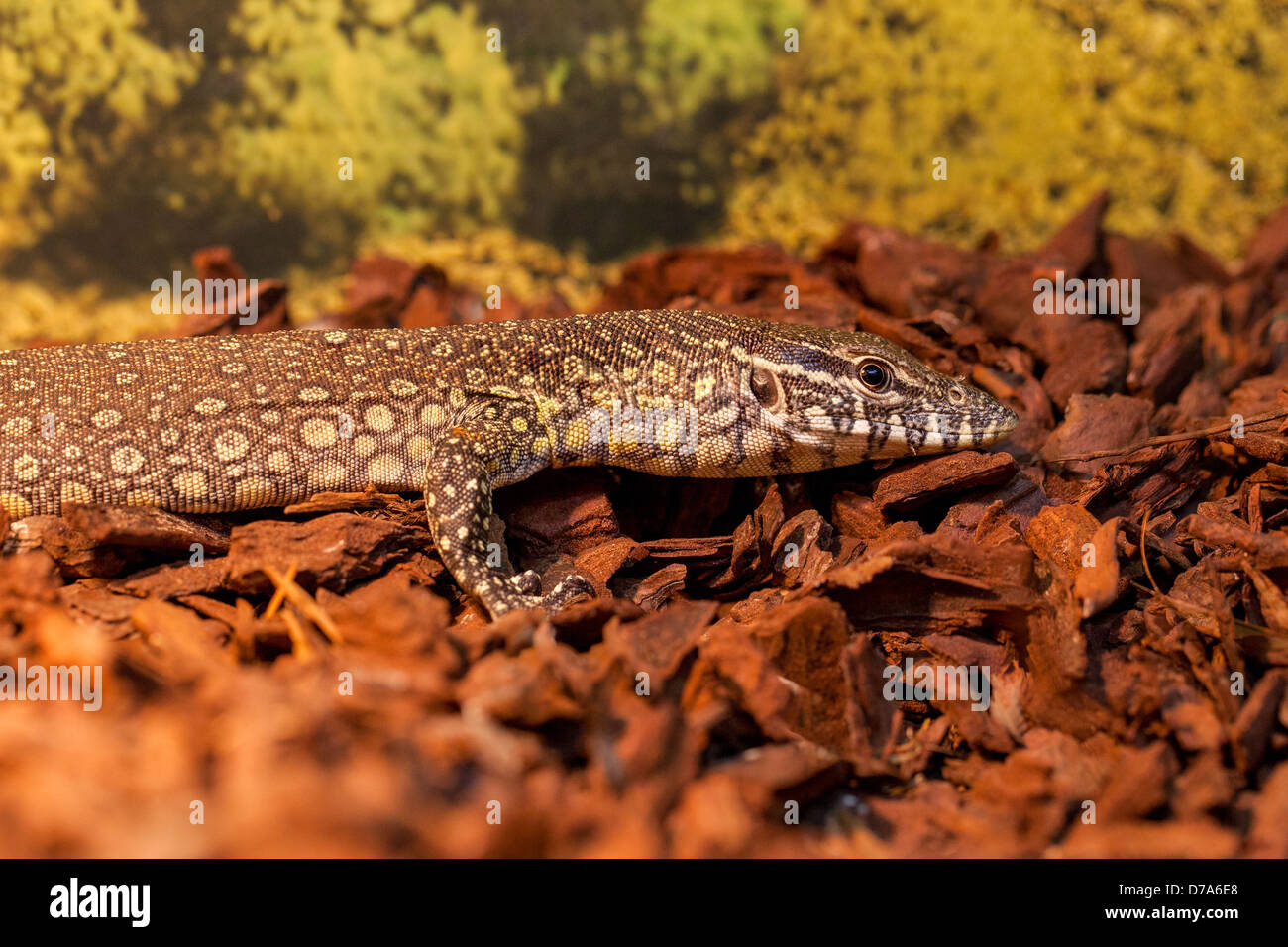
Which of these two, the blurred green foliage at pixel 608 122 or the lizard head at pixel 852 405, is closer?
the lizard head at pixel 852 405

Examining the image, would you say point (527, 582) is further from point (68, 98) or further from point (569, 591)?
point (68, 98)

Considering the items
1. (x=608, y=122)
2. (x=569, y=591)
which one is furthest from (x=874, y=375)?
(x=608, y=122)

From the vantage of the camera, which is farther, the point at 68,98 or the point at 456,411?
the point at 68,98

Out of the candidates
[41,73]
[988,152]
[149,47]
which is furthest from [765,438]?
[41,73]

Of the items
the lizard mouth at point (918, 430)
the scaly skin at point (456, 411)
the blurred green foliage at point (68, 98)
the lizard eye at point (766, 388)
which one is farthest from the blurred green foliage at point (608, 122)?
the lizard mouth at point (918, 430)

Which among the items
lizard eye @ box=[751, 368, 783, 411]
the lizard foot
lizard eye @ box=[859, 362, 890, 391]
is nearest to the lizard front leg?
the lizard foot

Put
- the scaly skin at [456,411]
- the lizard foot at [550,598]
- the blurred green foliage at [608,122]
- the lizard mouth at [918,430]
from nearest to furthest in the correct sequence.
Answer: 1. the lizard foot at [550,598]
2. the scaly skin at [456,411]
3. the lizard mouth at [918,430]
4. the blurred green foliage at [608,122]

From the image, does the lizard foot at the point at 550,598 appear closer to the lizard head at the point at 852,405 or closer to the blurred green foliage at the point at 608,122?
the lizard head at the point at 852,405
